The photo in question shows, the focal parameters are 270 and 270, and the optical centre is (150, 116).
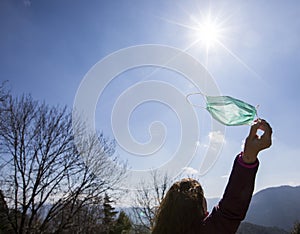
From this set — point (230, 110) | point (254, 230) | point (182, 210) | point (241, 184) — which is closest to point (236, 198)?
point (241, 184)

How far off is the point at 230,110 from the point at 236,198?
105 cm

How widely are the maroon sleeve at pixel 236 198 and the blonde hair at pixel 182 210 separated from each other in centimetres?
12

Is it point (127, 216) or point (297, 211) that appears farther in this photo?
point (297, 211)

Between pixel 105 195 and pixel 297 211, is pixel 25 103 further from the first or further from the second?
pixel 297 211

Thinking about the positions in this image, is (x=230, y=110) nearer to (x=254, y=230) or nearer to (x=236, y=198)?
(x=236, y=198)

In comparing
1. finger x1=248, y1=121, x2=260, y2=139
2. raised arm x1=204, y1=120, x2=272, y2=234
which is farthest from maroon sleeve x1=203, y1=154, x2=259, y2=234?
finger x1=248, y1=121, x2=260, y2=139

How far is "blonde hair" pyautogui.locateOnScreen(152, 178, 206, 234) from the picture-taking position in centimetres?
133

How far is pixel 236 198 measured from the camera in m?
1.18

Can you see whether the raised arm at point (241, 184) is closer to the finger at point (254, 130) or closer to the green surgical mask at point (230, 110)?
the finger at point (254, 130)

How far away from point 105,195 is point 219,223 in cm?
1522

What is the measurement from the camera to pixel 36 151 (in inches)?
478

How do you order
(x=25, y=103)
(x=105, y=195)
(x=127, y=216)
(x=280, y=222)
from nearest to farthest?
Answer: (x=25, y=103) → (x=105, y=195) → (x=127, y=216) → (x=280, y=222)

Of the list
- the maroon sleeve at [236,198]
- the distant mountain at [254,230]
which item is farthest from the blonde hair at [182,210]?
the distant mountain at [254,230]

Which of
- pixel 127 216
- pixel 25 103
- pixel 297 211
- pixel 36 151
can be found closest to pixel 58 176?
pixel 36 151
